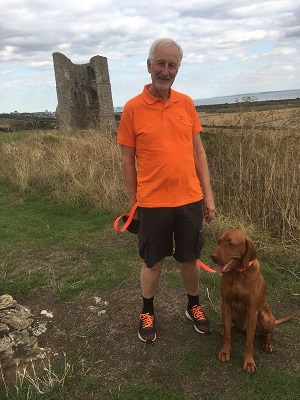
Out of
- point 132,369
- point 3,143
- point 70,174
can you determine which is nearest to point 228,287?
point 132,369

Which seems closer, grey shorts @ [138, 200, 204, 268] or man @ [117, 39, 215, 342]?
man @ [117, 39, 215, 342]

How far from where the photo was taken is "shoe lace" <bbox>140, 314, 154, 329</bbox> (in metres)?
3.00

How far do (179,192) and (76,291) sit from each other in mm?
1835

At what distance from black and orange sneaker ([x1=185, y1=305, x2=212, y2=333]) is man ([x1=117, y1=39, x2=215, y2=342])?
541 mm

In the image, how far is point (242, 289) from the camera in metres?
2.49

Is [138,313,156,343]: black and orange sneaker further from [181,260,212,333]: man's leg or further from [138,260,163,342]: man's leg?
[181,260,212,333]: man's leg

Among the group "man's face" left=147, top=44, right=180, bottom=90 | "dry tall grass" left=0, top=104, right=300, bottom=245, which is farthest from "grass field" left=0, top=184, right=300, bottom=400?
"man's face" left=147, top=44, right=180, bottom=90

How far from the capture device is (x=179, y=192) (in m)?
2.59

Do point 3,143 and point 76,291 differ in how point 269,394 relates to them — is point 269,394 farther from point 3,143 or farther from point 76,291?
point 3,143

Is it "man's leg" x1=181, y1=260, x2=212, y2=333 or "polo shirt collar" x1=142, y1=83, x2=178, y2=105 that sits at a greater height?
"polo shirt collar" x1=142, y1=83, x2=178, y2=105

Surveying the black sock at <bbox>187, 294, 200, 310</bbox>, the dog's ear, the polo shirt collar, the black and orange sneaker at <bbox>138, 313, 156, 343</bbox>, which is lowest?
the black and orange sneaker at <bbox>138, 313, 156, 343</bbox>

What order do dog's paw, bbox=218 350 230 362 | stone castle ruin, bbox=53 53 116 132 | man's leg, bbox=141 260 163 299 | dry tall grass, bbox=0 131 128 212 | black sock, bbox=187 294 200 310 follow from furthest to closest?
1. stone castle ruin, bbox=53 53 116 132
2. dry tall grass, bbox=0 131 128 212
3. black sock, bbox=187 294 200 310
4. man's leg, bbox=141 260 163 299
5. dog's paw, bbox=218 350 230 362

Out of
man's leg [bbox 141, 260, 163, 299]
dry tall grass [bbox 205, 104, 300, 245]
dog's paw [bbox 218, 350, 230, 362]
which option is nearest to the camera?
dog's paw [bbox 218, 350, 230, 362]

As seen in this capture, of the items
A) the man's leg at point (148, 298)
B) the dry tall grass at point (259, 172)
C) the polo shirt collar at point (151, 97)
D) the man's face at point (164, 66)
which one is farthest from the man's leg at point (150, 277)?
the dry tall grass at point (259, 172)
